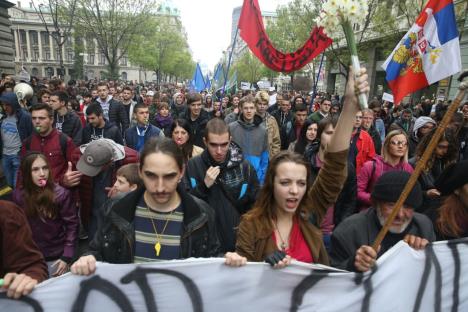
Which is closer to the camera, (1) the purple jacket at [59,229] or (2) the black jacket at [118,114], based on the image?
(1) the purple jacket at [59,229]

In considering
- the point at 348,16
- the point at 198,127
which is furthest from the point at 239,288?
the point at 198,127

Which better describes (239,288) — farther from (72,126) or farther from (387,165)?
(72,126)

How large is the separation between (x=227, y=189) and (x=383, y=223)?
1270 mm

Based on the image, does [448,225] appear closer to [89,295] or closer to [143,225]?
[143,225]

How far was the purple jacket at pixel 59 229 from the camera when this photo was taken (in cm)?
291

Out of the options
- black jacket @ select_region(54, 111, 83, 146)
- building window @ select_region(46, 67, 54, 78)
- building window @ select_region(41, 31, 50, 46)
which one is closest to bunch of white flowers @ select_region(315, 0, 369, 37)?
black jacket @ select_region(54, 111, 83, 146)

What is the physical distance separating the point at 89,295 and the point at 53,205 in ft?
4.41

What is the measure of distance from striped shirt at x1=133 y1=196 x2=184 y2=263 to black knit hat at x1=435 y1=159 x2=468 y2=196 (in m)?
1.86

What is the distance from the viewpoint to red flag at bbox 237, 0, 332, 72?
4945 mm

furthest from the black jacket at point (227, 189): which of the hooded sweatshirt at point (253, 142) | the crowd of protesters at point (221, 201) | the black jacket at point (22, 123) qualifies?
the black jacket at point (22, 123)

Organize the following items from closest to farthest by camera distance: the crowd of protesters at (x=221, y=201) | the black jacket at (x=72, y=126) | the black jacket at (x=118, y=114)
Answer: the crowd of protesters at (x=221, y=201), the black jacket at (x=72, y=126), the black jacket at (x=118, y=114)

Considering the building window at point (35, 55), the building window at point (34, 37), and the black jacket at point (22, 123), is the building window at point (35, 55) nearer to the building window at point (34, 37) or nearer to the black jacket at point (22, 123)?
the building window at point (34, 37)

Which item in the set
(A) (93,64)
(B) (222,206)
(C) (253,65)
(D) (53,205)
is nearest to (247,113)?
(B) (222,206)

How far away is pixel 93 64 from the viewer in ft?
272
